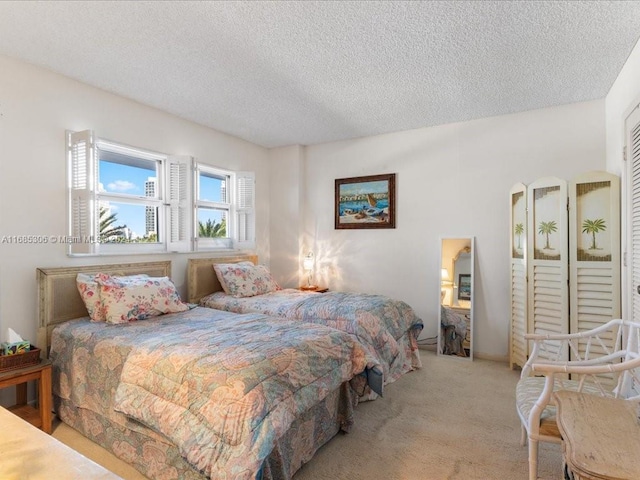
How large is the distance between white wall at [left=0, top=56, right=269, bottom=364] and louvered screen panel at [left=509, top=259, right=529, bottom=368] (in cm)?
369

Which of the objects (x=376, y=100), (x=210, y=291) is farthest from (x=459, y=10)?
(x=210, y=291)

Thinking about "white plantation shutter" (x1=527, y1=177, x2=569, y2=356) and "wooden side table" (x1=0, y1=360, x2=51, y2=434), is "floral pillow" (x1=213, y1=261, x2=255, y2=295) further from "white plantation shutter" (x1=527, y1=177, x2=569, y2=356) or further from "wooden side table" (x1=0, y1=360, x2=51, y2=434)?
"white plantation shutter" (x1=527, y1=177, x2=569, y2=356)

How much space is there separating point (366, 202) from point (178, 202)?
2.21m

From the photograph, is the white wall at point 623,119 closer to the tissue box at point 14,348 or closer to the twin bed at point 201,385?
the twin bed at point 201,385

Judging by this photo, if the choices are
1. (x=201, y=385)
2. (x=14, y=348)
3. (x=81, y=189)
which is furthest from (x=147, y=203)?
(x=201, y=385)

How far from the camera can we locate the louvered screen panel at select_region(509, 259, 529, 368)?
317 centimetres

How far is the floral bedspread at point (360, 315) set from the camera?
278 centimetres

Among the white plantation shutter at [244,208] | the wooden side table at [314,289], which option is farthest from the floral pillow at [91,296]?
the wooden side table at [314,289]

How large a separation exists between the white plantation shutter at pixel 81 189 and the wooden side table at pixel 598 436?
3107 millimetres

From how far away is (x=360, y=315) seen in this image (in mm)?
2797

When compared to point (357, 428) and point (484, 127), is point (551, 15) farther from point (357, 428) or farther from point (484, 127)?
point (357, 428)

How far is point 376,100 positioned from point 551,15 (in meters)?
1.48

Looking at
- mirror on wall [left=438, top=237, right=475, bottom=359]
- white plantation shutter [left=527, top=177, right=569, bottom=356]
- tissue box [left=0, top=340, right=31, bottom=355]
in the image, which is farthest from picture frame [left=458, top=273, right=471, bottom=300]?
tissue box [left=0, top=340, right=31, bottom=355]

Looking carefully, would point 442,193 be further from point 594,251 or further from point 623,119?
point 623,119
